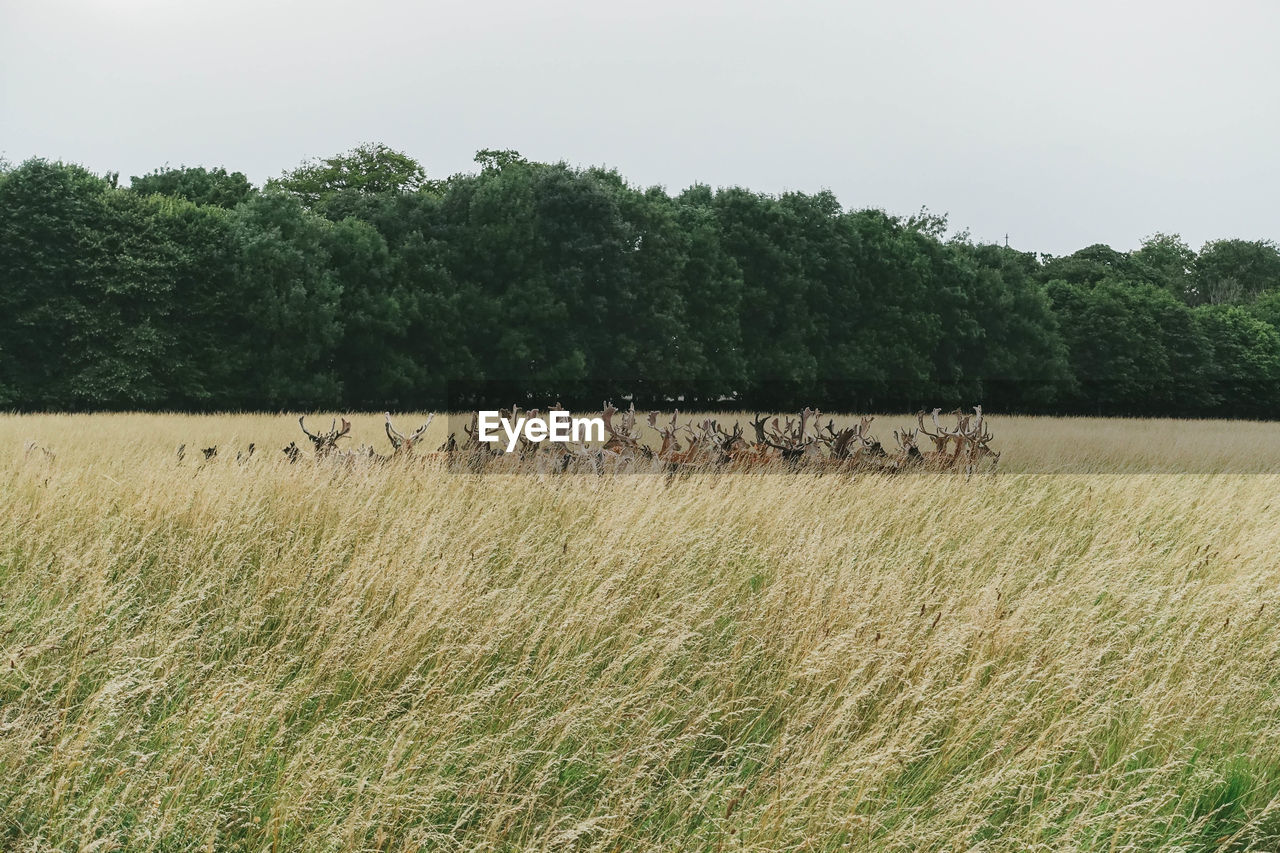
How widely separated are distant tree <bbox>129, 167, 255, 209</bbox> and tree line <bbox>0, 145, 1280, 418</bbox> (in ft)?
0.34

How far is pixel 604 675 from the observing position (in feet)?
12.2

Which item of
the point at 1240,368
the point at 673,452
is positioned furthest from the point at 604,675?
the point at 1240,368

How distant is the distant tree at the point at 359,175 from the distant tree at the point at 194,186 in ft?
28.2

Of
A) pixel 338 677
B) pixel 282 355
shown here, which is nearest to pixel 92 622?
pixel 338 677

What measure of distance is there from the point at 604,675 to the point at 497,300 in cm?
2665

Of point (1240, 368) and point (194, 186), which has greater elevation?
point (194, 186)

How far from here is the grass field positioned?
289 centimetres

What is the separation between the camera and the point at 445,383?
29.3 metres

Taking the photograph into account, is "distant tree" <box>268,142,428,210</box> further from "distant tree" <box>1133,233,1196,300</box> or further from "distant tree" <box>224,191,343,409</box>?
"distant tree" <box>1133,233,1196,300</box>

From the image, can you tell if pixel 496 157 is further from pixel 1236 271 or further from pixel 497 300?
pixel 1236 271

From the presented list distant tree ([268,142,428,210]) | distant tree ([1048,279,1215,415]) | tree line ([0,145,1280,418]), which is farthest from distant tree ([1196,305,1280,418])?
distant tree ([268,142,428,210])

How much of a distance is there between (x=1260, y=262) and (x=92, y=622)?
9615 centimetres

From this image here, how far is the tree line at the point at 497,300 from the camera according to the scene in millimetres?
25812

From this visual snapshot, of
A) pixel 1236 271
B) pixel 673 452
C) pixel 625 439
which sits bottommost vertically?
pixel 673 452
